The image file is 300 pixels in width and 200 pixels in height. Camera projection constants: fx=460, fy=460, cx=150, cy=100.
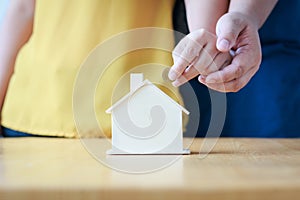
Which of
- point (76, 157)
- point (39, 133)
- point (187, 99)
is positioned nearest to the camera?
point (76, 157)

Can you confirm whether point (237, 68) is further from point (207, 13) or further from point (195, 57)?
point (207, 13)

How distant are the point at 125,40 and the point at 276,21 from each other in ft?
1.61

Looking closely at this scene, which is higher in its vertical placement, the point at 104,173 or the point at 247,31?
the point at 247,31

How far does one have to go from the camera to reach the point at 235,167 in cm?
45

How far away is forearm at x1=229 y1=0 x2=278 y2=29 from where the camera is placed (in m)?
0.66

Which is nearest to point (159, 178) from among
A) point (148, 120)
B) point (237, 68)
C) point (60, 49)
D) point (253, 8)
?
point (148, 120)

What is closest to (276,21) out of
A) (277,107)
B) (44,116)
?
(277,107)

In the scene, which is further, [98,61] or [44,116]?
[44,116]

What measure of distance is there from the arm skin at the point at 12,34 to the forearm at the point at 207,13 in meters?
0.41

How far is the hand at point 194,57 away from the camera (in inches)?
21.5

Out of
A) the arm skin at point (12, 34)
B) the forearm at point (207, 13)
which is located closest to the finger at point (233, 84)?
the forearm at point (207, 13)

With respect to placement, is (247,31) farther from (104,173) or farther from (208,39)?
(104,173)

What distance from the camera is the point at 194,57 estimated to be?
21.4 inches

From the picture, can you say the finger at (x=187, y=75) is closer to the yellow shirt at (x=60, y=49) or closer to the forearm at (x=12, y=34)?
the yellow shirt at (x=60, y=49)
